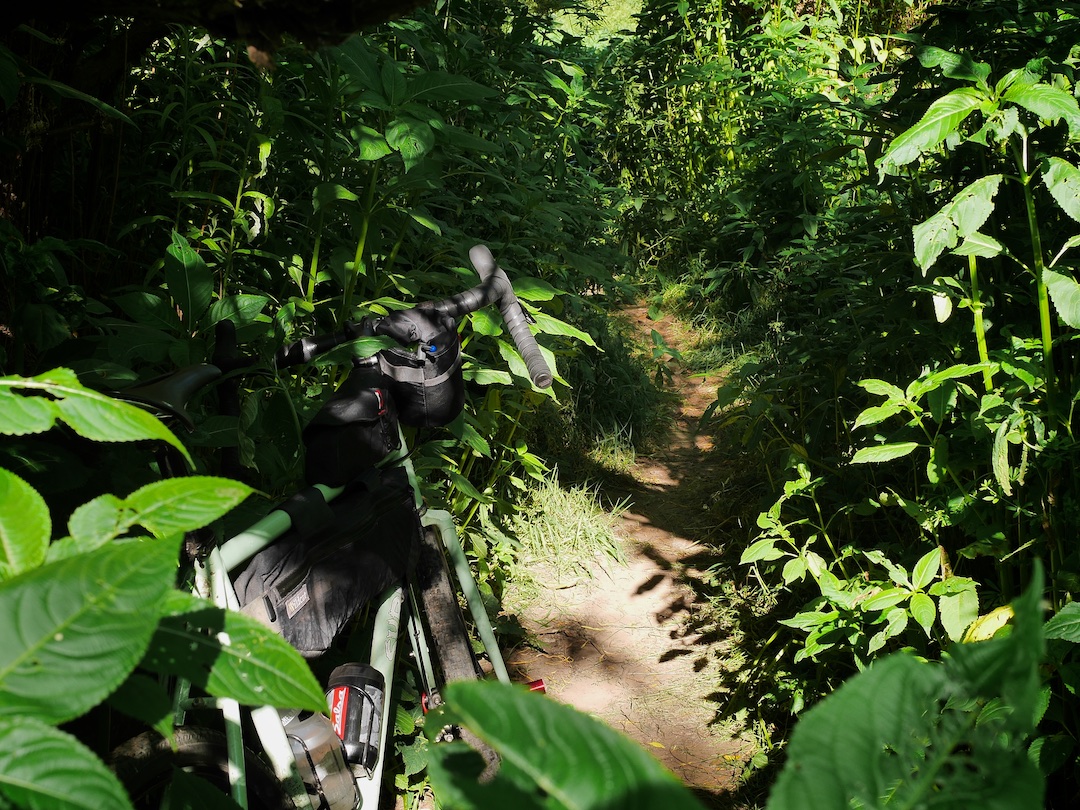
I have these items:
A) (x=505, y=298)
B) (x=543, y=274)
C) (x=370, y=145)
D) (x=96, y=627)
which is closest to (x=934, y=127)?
(x=505, y=298)

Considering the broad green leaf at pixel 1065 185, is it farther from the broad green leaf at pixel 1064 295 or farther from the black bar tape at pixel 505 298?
the black bar tape at pixel 505 298

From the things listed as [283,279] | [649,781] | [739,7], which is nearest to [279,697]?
[649,781]

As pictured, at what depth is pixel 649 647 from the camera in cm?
307

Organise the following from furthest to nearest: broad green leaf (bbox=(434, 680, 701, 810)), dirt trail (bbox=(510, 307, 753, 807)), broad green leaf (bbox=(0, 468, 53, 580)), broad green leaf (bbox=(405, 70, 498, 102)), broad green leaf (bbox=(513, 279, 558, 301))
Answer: dirt trail (bbox=(510, 307, 753, 807))
broad green leaf (bbox=(513, 279, 558, 301))
broad green leaf (bbox=(405, 70, 498, 102))
broad green leaf (bbox=(0, 468, 53, 580))
broad green leaf (bbox=(434, 680, 701, 810))

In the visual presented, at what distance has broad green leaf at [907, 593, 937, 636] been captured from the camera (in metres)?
1.90

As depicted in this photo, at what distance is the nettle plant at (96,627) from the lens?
1.39ft

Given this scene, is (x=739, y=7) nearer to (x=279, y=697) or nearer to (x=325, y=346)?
(x=325, y=346)

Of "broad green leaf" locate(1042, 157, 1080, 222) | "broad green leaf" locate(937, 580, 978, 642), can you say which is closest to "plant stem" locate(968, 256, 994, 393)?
"broad green leaf" locate(1042, 157, 1080, 222)

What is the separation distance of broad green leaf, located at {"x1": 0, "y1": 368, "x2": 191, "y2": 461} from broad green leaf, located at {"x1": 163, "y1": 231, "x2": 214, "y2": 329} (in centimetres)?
90

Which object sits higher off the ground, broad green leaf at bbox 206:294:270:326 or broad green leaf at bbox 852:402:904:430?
broad green leaf at bbox 206:294:270:326

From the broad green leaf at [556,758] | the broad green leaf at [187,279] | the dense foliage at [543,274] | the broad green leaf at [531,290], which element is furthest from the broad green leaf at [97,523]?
the broad green leaf at [531,290]

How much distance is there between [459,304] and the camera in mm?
1676

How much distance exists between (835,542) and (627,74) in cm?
520

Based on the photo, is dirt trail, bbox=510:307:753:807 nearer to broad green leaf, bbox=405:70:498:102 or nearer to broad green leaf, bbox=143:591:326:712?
broad green leaf, bbox=405:70:498:102
